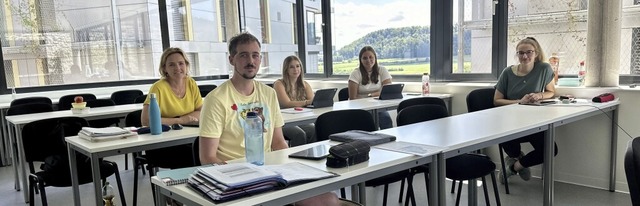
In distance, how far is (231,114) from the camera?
2.10 meters

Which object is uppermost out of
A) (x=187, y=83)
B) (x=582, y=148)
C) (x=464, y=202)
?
(x=187, y=83)

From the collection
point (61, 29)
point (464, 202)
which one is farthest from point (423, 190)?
point (61, 29)

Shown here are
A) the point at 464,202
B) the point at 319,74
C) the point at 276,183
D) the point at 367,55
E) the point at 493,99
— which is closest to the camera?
the point at 276,183

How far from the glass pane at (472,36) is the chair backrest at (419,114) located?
65.4 inches

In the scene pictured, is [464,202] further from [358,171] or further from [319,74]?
[319,74]

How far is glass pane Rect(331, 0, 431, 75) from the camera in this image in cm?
505

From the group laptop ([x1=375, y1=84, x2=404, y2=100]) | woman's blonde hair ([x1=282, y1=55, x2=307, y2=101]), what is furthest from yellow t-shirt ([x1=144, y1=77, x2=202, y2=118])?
laptop ([x1=375, y1=84, x2=404, y2=100])

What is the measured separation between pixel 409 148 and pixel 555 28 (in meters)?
2.76

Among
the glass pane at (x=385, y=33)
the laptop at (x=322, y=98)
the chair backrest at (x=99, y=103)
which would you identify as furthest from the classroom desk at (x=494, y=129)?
the chair backrest at (x=99, y=103)

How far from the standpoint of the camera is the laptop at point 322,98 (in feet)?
12.5

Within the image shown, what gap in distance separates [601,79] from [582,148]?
0.58m

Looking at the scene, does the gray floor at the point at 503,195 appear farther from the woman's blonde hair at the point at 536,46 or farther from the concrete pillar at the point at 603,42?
the woman's blonde hair at the point at 536,46

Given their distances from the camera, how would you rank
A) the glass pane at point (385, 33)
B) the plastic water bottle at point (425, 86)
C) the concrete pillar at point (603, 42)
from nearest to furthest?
the concrete pillar at point (603, 42) → the plastic water bottle at point (425, 86) → the glass pane at point (385, 33)

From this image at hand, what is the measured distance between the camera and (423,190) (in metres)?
3.63
